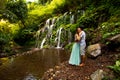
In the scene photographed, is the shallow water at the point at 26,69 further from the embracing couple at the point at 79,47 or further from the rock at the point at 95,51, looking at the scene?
the rock at the point at 95,51

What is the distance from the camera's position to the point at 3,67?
1301 cm

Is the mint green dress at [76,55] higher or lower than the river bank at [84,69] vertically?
higher

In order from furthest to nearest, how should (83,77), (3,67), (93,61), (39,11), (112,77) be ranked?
(39,11) < (3,67) < (93,61) < (83,77) < (112,77)

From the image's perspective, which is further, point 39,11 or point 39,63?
point 39,11

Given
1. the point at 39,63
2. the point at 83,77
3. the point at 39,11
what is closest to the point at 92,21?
the point at 39,63

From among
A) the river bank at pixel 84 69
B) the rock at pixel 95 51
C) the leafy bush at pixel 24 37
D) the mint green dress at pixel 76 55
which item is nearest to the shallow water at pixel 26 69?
the river bank at pixel 84 69

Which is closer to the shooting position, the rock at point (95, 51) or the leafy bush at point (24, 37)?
the rock at point (95, 51)

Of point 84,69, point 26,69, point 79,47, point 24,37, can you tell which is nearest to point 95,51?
point 79,47

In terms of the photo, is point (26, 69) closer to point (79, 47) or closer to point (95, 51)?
point (79, 47)

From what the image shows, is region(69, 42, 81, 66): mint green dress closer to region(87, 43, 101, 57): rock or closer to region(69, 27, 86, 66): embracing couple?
region(69, 27, 86, 66): embracing couple

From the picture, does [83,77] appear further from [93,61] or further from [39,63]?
[39,63]

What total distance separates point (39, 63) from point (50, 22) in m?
12.6

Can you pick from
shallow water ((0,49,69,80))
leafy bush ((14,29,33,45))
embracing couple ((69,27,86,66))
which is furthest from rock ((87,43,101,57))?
leafy bush ((14,29,33,45))

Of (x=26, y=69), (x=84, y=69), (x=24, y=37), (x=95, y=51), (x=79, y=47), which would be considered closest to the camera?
(x=84, y=69)
